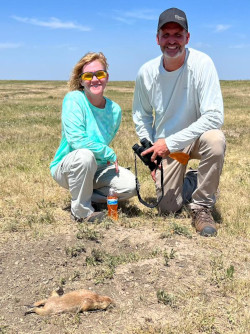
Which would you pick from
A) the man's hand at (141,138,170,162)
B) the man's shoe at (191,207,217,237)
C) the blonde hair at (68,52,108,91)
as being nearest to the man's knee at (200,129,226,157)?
the man's hand at (141,138,170,162)

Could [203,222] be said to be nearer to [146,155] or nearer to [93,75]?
[146,155]

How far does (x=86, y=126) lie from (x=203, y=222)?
169 cm

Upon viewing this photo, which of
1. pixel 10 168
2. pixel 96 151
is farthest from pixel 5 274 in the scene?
pixel 10 168

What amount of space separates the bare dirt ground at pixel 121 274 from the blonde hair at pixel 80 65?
5.50 ft

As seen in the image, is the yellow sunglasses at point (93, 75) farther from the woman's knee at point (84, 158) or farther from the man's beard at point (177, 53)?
the woman's knee at point (84, 158)

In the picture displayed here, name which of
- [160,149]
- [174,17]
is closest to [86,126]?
[160,149]

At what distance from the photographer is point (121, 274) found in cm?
334

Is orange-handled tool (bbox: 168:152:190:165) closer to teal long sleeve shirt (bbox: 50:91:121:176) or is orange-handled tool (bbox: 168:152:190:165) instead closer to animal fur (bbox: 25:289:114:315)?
teal long sleeve shirt (bbox: 50:91:121:176)

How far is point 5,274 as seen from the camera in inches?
133

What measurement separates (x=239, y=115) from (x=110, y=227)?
39.9 ft

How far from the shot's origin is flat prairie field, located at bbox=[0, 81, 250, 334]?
110 inches

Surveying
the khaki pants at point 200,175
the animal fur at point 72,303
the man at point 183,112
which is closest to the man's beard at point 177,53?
the man at point 183,112

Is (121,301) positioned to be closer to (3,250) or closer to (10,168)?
(3,250)

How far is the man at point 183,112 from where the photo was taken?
4.29 metres
